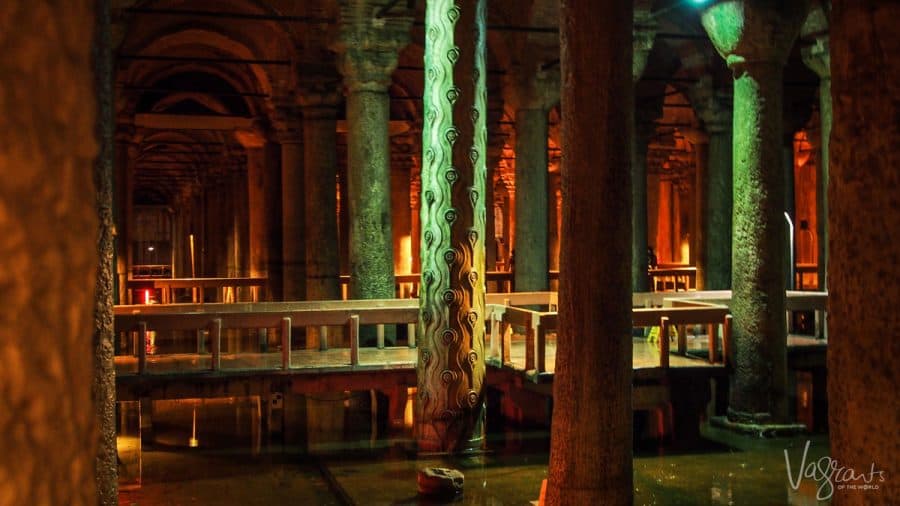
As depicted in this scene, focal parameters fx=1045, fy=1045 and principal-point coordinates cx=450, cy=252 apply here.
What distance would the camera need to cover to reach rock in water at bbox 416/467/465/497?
25.1 ft

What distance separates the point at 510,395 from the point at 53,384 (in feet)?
34.8

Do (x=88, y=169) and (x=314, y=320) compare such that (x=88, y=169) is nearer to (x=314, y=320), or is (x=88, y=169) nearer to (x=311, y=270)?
(x=314, y=320)

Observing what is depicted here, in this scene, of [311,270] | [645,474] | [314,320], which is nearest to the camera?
[645,474]

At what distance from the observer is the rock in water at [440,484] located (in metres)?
7.64

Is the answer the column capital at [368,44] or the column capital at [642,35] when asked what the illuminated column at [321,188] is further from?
the column capital at [642,35]

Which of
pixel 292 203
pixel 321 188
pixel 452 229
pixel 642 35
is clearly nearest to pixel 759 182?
pixel 452 229

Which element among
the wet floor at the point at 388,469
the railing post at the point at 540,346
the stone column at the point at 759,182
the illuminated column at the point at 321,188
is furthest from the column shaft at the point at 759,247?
the illuminated column at the point at 321,188

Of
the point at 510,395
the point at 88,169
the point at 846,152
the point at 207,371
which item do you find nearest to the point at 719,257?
the point at 510,395

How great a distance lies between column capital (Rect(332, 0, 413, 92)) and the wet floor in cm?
378

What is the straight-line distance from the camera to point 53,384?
31.5 inches

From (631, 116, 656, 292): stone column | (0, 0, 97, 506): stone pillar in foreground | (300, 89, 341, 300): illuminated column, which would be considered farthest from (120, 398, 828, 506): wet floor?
(0, 0, 97, 506): stone pillar in foreground

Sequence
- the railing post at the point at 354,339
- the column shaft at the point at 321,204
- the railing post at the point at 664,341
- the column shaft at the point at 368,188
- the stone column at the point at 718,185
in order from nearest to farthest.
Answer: the railing post at the point at 354,339
the railing post at the point at 664,341
the column shaft at the point at 368,188
the column shaft at the point at 321,204
the stone column at the point at 718,185

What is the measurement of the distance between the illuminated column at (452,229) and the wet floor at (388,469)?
1.67 ft

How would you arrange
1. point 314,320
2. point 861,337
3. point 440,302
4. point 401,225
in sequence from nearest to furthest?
point 861,337 < point 440,302 < point 314,320 < point 401,225
